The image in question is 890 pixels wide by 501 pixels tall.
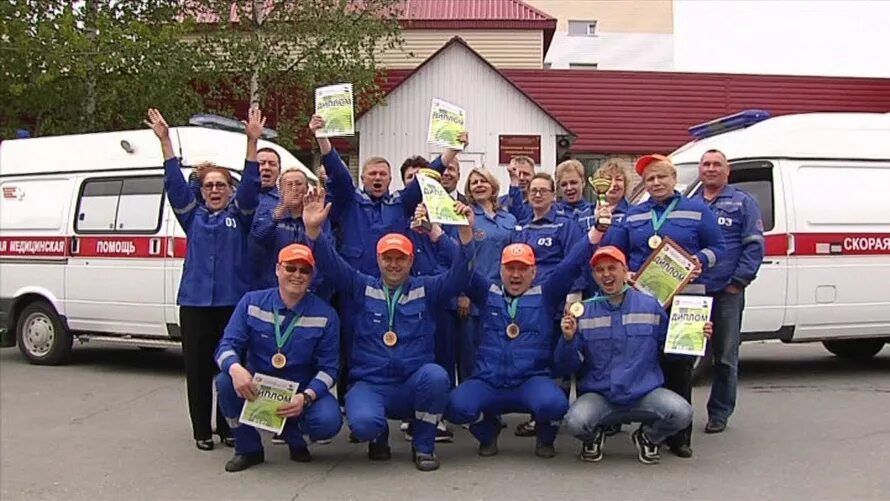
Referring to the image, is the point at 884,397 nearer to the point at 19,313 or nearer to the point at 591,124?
the point at 19,313

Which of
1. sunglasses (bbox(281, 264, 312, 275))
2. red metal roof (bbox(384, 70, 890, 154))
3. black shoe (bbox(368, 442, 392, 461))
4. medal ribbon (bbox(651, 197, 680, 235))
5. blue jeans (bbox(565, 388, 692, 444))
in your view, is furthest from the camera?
Result: red metal roof (bbox(384, 70, 890, 154))

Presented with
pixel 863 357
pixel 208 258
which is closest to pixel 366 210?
pixel 208 258

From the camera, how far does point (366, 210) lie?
6484 mm

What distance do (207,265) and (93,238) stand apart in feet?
13.6

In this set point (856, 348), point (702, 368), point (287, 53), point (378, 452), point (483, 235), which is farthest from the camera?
point (287, 53)

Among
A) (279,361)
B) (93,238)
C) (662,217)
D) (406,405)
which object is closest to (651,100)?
(93,238)

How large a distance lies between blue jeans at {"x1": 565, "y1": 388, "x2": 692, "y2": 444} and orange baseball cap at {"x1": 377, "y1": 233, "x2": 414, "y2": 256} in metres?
1.45

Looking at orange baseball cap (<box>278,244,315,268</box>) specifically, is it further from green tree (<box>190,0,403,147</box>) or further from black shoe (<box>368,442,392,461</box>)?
green tree (<box>190,0,403,147</box>)

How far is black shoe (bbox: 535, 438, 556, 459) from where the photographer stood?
6117 mm

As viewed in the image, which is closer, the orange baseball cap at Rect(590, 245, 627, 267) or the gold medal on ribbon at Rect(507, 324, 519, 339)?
the orange baseball cap at Rect(590, 245, 627, 267)

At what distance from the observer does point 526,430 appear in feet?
22.5

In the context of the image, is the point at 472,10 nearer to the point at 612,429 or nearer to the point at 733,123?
the point at 733,123

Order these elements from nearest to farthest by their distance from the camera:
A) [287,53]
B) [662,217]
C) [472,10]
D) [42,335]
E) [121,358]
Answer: [662,217] < [42,335] < [121,358] < [287,53] < [472,10]

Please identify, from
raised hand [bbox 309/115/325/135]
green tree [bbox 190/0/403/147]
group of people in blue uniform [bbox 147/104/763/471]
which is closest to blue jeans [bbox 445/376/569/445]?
group of people in blue uniform [bbox 147/104/763/471]
